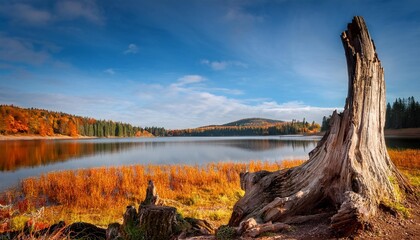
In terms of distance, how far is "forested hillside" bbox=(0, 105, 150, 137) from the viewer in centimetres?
10594

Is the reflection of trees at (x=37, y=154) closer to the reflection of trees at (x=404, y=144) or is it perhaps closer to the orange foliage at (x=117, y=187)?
the orange foliage at (x=117, y=187)

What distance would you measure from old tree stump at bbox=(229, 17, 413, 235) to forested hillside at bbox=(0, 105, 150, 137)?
120 m

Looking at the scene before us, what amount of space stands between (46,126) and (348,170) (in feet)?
456

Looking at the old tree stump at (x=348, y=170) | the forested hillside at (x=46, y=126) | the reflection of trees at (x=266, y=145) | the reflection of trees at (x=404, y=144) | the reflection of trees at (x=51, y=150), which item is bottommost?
the reflection of trees at (x=266, y=145)

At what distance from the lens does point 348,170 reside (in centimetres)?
574

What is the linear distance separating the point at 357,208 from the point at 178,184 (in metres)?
13.5

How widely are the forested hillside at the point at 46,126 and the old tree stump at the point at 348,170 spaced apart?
119717 mm

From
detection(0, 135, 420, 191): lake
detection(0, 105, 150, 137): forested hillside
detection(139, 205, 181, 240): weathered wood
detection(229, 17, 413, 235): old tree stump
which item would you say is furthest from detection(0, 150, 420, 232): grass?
detection(0, 105, 150, 137): forested hillside

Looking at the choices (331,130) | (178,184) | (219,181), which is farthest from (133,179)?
(331,130)

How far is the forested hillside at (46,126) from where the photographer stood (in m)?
106

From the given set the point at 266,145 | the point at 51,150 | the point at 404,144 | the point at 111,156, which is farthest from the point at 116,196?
the point at 266,145

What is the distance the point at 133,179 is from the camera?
717 inches

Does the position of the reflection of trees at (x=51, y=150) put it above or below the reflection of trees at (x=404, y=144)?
above

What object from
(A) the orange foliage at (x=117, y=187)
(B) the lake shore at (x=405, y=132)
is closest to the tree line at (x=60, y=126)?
(B) the lake shore at (x=405, y=132)
